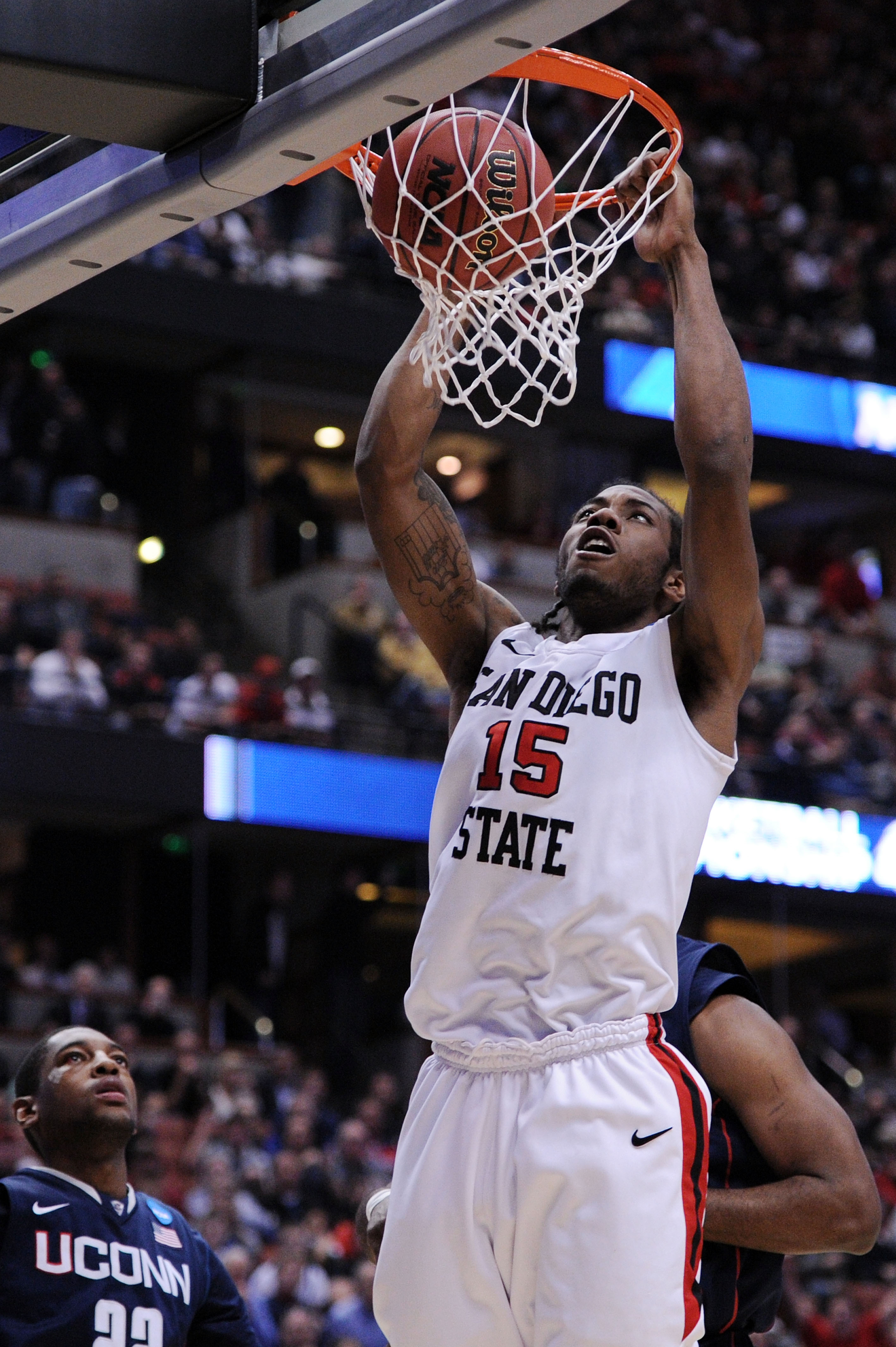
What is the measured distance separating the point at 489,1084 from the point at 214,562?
16.4 m

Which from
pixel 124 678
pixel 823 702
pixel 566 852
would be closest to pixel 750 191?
pixel 823 702

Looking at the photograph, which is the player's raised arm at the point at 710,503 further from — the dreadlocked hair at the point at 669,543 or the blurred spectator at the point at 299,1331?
the blurred spectator at the point at 299,1331

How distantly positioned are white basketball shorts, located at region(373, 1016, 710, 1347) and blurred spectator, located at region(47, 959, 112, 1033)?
1003 cm

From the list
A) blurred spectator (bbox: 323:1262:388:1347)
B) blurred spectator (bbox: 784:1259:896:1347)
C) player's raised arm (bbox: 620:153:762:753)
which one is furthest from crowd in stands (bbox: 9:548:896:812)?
player's raised arm (bbox: 620:153:762:753)

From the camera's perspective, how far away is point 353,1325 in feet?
34.4

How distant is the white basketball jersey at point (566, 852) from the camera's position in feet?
9.99

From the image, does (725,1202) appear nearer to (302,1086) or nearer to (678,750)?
(678,750)

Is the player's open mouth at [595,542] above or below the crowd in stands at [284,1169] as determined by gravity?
above

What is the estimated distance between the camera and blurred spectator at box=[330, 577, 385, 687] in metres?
16.8

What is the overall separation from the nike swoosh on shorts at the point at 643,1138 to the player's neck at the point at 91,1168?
2034mm

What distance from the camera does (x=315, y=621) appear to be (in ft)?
58.3

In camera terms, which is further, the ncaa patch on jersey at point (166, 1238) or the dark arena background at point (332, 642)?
the dark arena background at point (332, 642)

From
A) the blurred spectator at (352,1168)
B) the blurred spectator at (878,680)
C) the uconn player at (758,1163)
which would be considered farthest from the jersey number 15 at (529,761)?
the blurred spectator at (878,680)

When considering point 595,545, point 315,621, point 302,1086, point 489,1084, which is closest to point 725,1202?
point 489,1084
